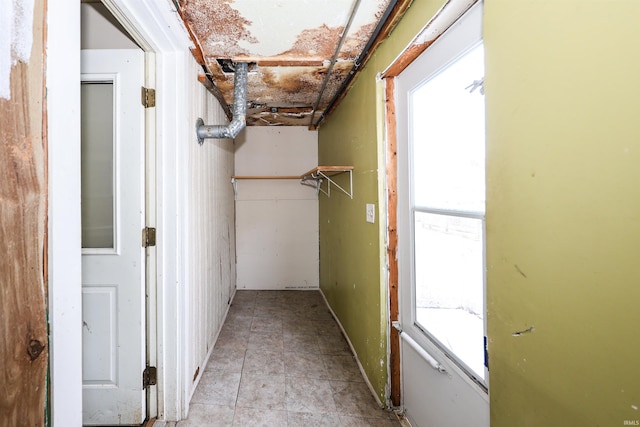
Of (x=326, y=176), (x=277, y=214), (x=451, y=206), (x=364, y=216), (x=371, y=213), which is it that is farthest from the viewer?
(x=277, y=214)

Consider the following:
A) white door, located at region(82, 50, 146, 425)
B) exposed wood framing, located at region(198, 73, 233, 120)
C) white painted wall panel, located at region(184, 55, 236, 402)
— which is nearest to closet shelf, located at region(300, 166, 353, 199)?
white painted wall panel, located at region(184, 55, 236, 402)

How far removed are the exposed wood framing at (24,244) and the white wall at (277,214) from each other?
3.46 metres

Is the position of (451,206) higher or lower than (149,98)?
lower

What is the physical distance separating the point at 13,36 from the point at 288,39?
4.73 ft

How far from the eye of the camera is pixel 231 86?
8.14ft

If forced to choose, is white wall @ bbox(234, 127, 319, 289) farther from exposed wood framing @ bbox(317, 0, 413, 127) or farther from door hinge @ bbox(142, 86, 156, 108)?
door hinge @ bbox(142, 86, 156, 108)

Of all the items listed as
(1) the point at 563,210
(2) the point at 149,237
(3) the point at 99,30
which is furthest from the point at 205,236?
(1) the point at 563,210

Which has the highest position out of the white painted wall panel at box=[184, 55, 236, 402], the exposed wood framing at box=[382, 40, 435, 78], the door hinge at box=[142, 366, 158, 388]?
the exposed wood framing at box=[382, 40, 435, 78]

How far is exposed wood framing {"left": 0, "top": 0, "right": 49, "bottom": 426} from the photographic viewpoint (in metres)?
0.55

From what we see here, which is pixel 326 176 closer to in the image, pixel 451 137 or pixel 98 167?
pixel 451 137

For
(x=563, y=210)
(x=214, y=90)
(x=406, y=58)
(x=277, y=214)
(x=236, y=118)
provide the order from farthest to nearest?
(x=277, y=214)
(x=214, y=90)
(x=236, y=118)
(x=406, y=58)
(x=563, y=210)

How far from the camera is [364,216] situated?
2.04 m

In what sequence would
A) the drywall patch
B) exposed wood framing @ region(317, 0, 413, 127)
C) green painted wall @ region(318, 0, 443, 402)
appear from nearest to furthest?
1. the drywall patch
2. exposed wood framing @ region(317, 0, 413, 127)
3. green painted wall @ region(318, 0, 443, 402)

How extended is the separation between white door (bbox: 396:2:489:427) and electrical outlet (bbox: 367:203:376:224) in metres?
0.19
